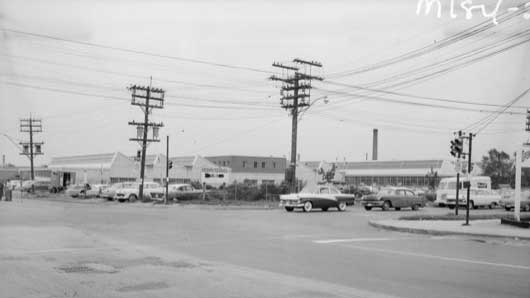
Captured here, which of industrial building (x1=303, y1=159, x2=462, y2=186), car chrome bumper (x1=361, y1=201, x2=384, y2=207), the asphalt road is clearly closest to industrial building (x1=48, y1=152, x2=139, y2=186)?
industrial building (x1=303, y1=159, x2=462, y2=186)

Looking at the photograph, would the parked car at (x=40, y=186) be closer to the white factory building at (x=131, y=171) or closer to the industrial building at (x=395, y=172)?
the white factory building at (x=131, y=171)

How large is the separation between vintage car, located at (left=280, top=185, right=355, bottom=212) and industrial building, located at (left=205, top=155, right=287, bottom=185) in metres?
65.0

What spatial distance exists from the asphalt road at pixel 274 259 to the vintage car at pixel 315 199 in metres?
13.0

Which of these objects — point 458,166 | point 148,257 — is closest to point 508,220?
point 458,166

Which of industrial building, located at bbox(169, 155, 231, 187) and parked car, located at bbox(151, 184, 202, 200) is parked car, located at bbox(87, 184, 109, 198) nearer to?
parked car, located at bbox(151, 184, 202, 200)

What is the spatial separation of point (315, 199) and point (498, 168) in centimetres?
4620

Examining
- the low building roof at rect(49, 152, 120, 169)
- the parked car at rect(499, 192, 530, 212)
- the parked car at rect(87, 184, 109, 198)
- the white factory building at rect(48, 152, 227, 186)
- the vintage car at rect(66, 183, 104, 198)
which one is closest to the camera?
the parked car at rect(499, 192, 530, 212)

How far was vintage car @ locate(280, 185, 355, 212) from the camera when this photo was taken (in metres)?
34.1

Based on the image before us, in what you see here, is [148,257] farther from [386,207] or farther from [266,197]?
[266,197]

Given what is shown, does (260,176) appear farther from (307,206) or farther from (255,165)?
(307,206)

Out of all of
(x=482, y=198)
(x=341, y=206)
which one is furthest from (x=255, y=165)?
(x=341, y=206)

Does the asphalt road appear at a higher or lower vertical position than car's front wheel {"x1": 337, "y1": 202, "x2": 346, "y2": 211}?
higher

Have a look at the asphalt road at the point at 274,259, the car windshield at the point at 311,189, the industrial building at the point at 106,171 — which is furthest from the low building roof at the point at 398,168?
the asphalt road at the point at 274,259

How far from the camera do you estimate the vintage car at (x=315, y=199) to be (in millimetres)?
34094
